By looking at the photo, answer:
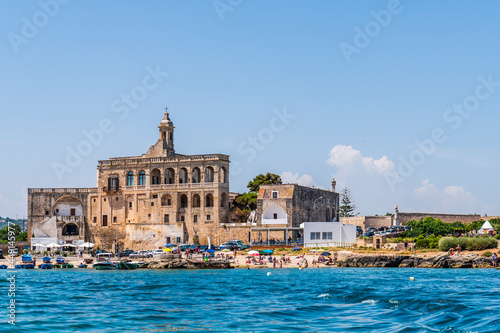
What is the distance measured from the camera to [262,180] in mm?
87500

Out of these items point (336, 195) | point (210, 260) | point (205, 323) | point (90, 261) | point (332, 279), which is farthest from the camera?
point (336, 195)

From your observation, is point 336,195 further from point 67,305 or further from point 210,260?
point 67,305

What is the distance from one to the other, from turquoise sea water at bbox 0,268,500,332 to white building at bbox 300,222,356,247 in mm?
20470

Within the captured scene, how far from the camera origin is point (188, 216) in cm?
7881

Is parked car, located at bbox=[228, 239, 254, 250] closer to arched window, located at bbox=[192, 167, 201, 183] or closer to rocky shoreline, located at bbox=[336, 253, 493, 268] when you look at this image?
arched window, located at bbox=[192, 167, 201, 183]

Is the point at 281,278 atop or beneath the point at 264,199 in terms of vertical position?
beneath

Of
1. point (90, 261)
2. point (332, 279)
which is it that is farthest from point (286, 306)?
point (90, 261)

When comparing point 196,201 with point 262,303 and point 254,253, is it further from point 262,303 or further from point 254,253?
point 262,303

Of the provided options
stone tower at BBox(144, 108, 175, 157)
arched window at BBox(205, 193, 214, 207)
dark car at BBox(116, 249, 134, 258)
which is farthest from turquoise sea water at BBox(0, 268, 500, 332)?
stone tower at BBox(144, 108, 175, 157)

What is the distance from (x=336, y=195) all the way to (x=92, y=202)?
32.0 metres

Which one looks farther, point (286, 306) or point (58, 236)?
→ point (58, 236)

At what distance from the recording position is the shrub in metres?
65.3

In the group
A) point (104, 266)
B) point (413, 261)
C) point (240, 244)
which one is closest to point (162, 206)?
point (240, 244)

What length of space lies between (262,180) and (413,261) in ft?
102
